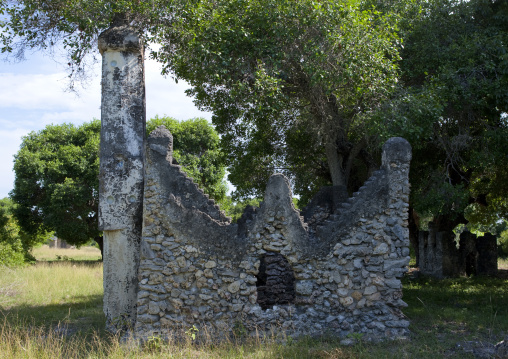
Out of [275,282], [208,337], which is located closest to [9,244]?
[275,282]

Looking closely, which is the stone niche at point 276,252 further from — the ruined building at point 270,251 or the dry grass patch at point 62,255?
the dry grass patch at point 62,255

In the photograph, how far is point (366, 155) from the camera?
1427 cm

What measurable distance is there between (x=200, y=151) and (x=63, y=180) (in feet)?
23.7

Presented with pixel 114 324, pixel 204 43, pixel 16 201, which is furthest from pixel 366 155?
pixel 16 201

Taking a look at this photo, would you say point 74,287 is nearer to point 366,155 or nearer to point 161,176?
point 161,176

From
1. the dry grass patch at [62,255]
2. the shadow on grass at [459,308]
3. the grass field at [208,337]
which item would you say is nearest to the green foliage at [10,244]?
the grass field at [208,337]

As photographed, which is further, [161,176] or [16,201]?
[16,201]

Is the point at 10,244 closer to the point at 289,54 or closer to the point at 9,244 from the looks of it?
the point at 9,244

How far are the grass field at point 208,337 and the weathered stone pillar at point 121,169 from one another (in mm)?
898

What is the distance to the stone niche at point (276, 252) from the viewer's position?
7.88 meters

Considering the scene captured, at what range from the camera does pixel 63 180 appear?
22703 mm

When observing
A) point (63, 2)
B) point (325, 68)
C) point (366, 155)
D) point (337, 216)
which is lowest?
point (337, 216)

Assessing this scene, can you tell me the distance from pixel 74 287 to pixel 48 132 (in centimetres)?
1248

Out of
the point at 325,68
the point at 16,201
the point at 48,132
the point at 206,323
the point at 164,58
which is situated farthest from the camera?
the point at 48,132
